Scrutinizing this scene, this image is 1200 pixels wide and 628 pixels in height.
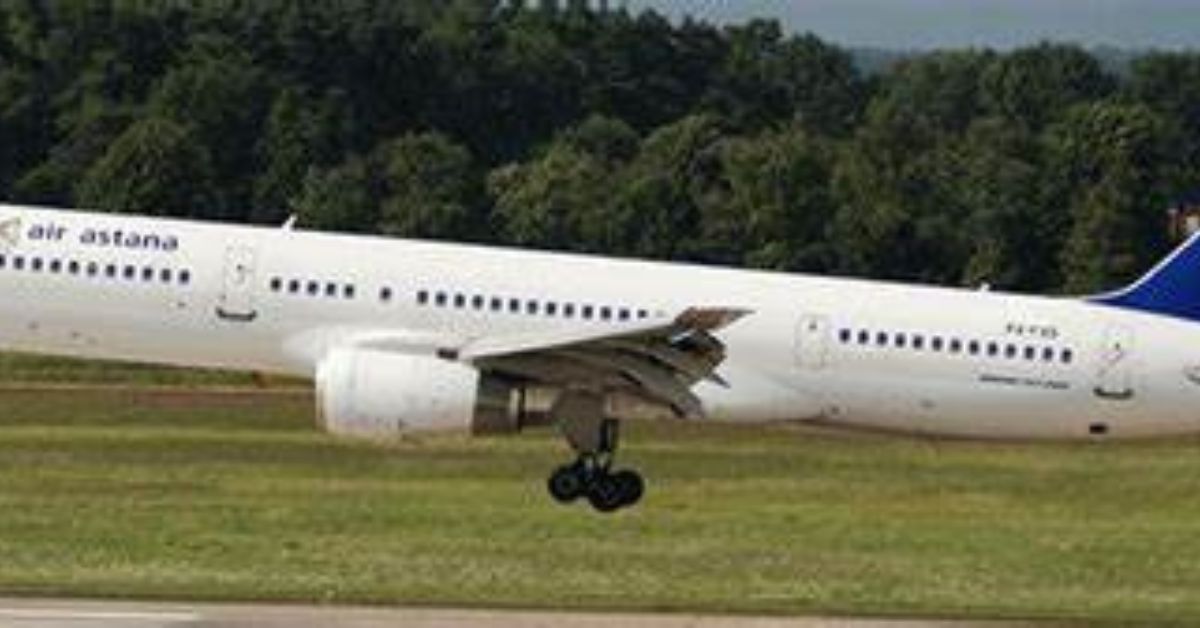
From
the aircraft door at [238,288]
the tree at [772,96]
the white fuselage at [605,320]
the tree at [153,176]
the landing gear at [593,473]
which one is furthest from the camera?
the tree at [772,96]

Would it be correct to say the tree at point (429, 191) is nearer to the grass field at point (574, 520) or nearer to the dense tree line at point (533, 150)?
the dense tree line at point (533, 150)

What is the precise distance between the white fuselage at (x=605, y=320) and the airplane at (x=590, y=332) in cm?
3

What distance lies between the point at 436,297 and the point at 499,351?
1.76 m

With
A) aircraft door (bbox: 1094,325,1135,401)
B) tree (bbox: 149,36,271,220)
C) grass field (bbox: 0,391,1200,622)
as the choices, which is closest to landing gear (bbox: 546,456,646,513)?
grass field (bbox: 0,391,1200,622)

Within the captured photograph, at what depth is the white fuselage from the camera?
47.9 metres

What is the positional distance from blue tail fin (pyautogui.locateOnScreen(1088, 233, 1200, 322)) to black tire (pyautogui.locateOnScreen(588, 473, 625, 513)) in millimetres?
7767

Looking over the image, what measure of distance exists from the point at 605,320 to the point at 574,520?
21.1 meters

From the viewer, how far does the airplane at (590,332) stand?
157ft

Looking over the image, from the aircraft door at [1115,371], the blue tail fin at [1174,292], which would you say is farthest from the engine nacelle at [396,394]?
the blue tail fin at [1174,292]

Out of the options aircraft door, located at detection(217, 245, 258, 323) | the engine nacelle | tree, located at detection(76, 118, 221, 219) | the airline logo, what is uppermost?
the airline logo

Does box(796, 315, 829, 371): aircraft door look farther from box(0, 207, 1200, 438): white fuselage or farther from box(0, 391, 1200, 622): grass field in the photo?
box(0, 391, 1200, 622): grass field

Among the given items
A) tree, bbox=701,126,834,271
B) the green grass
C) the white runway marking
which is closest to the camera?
the white runway marking

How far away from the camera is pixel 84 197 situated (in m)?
135

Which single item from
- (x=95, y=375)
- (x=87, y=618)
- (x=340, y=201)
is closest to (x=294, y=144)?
(x=340, y=201)
